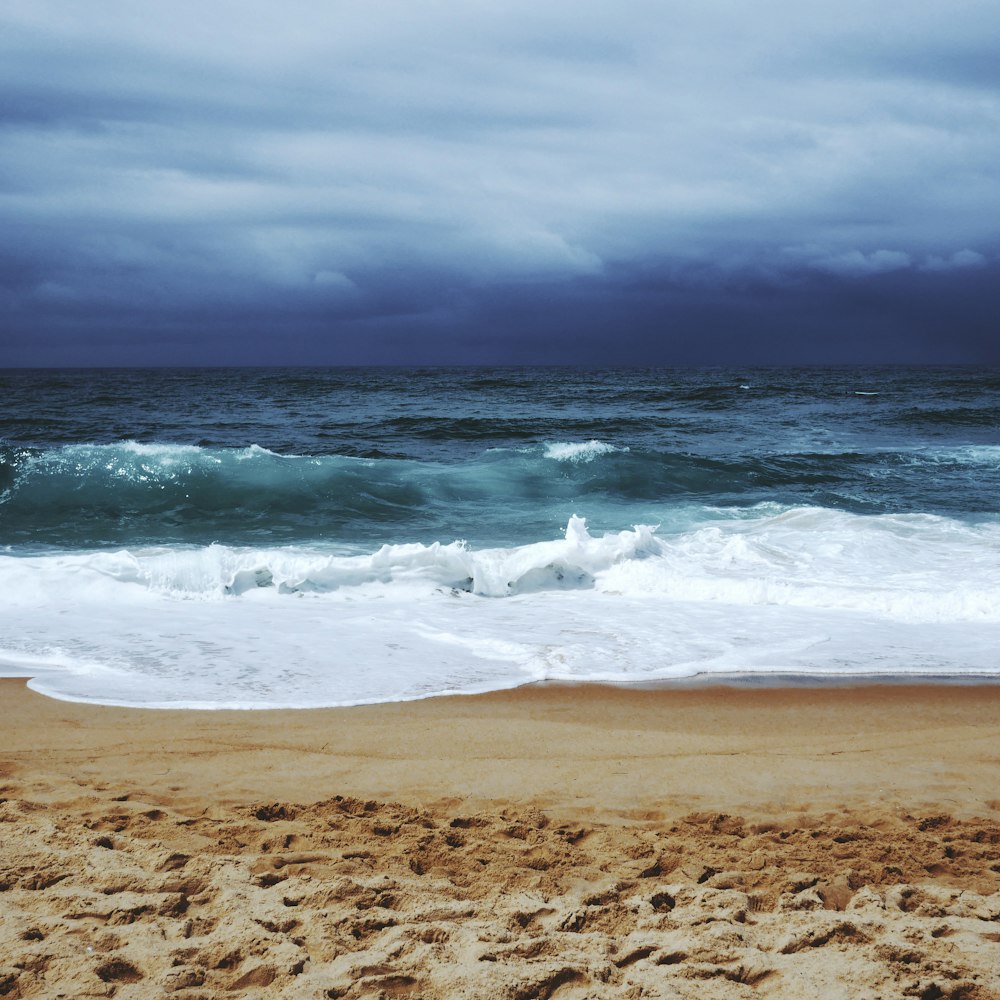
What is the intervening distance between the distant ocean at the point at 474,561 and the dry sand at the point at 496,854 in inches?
40.6

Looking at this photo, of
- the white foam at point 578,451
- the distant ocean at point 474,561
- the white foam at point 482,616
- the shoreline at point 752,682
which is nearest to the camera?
the shoreline at point 752,682

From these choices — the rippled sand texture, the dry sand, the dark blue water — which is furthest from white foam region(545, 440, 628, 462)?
the rippled sand texture

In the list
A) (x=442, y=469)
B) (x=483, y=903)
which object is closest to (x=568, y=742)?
(x=483, y=903)

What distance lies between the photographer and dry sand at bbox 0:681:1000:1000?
2.59m

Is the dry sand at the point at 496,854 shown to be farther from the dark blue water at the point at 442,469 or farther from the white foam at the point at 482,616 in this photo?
the dark blue water at the point at 442,469

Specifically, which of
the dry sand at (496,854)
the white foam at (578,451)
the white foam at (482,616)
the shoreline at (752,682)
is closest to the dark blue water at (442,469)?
the white foam at (578,451)

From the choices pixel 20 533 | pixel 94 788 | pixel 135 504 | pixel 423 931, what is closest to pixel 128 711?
pixel 94 788

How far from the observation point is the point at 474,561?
9.35 m

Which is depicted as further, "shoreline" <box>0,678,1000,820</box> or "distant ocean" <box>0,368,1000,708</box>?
"distant ocean" <box>0,368,1000,708</box>

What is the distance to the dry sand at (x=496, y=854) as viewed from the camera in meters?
2.59

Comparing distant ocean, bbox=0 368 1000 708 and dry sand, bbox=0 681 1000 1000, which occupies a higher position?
distant ocean, bbox=0 368 1000 708

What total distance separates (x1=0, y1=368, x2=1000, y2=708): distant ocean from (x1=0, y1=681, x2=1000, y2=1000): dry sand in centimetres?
103

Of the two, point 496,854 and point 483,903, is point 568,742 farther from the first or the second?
point 483,903

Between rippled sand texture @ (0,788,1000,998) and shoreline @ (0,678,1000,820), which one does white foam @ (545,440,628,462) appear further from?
rippled sand texture @ (0,788,1000,998)
